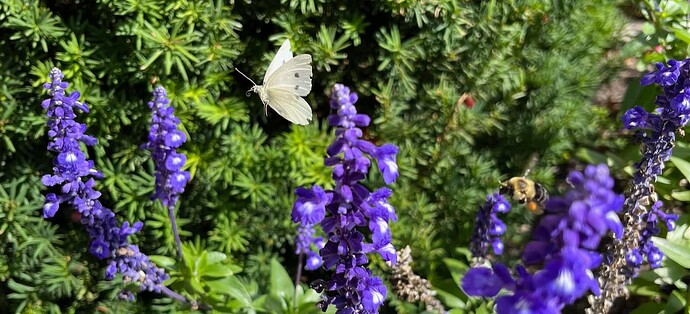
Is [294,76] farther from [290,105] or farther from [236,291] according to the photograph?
[236,291]

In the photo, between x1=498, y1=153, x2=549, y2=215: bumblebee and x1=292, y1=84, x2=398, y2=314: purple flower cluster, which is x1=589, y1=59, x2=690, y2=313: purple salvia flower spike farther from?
x1=292, y1=84, x2=398, y2=314: purple flower cluster

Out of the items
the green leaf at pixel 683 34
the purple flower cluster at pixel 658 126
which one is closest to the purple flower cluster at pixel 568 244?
the purple flower cluster at pixel 658 126

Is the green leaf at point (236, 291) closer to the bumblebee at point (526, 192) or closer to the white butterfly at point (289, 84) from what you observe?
the white butterfly at point (289, 84)

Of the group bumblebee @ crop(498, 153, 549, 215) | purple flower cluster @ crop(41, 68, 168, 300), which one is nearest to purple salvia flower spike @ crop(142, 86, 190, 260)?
purple flower cluster @ crop(41, 68, 168, 300)

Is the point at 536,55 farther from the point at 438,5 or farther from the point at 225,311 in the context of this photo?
the point at 225,311

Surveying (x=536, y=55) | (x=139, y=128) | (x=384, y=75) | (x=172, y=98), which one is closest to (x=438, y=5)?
(x=384, y=75)

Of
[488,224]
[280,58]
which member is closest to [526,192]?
[488,224]

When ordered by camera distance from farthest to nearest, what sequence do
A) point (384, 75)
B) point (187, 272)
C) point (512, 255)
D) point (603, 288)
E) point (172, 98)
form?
point (512, 255) → point (384, 75) → point (172, 98) → point (187, 272) → point (603, 288)
